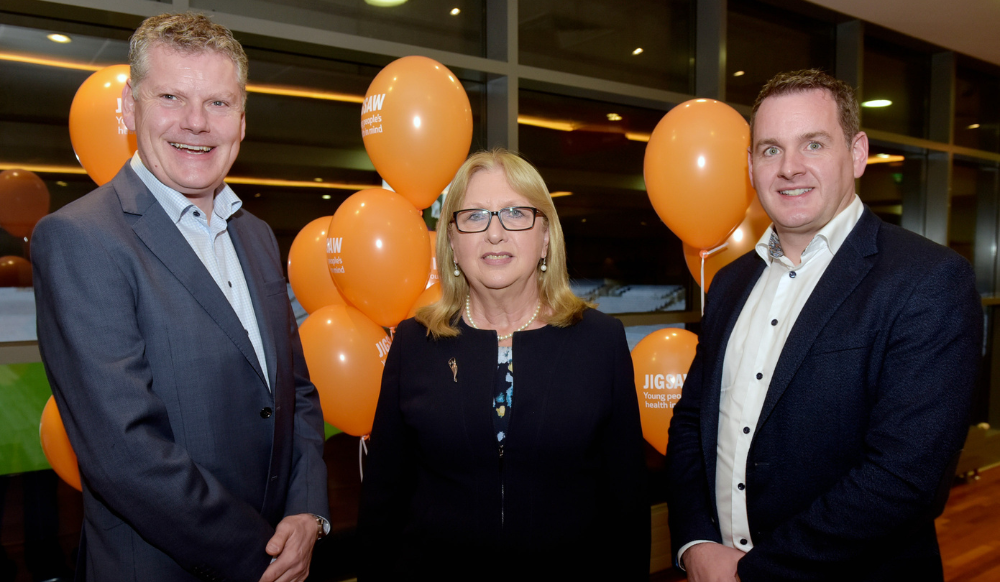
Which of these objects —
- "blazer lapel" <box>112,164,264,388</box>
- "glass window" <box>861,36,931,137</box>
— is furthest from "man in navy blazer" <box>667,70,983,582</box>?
"glass window" <box>861,36,931,137</box>

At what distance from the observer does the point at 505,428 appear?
1403 mm

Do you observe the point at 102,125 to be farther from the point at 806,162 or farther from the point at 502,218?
the point at 806,162

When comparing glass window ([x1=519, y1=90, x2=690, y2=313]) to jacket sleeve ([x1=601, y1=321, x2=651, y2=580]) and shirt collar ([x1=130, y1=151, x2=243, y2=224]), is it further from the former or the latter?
shirt collar ([x1=130, y1=151, x2=243, y2=224])

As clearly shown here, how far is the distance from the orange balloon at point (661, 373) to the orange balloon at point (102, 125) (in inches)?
76.1

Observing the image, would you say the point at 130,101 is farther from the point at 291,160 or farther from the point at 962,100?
the point at 962,100

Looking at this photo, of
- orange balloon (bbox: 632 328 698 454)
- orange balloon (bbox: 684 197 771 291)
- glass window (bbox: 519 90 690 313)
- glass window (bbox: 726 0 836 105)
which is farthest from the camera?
glass window (bbox: 726 0 836 105)

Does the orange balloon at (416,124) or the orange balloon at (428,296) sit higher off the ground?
the orange balloon at (416,124)

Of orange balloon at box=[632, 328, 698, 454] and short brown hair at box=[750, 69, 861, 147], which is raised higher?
short brown hair at box=[750, 69, 861, 147]

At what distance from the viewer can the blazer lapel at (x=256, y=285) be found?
138 centimetres

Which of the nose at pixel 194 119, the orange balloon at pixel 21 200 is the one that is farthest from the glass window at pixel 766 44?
the orange balloon at pixel 21 200

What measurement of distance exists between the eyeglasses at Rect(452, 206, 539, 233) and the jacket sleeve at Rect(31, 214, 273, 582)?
0.72 meters

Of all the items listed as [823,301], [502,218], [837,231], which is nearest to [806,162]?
[837,231]

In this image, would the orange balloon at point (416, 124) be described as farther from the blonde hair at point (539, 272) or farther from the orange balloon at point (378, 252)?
the blonde hair at point (539, 272)

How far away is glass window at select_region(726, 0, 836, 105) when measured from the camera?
3.94m
